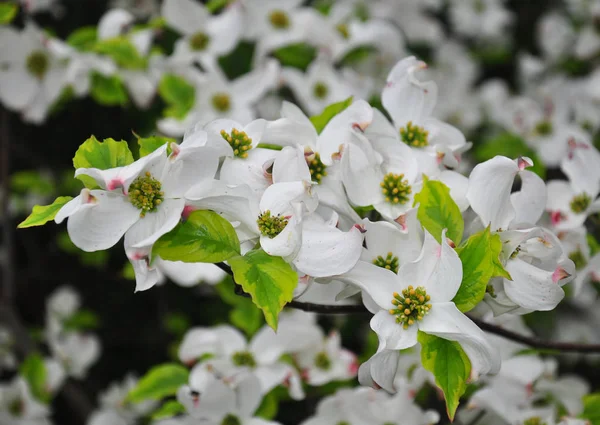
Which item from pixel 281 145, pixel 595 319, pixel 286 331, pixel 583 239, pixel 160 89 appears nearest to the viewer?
pixel 281 145

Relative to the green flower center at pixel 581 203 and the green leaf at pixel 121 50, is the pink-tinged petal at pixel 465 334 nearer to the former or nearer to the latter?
the green flower center at pixel 581 203

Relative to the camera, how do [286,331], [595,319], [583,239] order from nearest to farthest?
[583,239], [286,331], [595,319]

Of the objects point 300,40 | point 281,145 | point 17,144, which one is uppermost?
point 281,145

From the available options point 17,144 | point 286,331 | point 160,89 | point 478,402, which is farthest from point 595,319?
point 17,144

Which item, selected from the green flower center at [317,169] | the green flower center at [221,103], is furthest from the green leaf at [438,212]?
the green flower center at [221,103]

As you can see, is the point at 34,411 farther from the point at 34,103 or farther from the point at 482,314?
the point at 482,314

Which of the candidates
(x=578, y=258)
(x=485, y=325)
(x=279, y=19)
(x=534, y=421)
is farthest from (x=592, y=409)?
(x=279, y=19)

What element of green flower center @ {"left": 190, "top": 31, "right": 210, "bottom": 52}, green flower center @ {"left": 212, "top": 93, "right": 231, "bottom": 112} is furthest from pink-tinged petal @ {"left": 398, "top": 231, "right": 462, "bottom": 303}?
green flower center @ {"left": 190, "top": 31, "right": 210, "bottom": 52}
